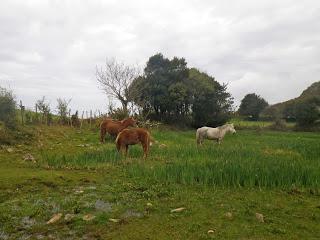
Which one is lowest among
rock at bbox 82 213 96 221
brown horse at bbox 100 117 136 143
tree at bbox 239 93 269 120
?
rock at bbox 82 213 96 221

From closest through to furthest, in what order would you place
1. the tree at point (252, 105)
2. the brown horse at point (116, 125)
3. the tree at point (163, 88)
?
the brown horse at point (116, 125) < the tree at point (163, 88) < the tree at point (252, 105)

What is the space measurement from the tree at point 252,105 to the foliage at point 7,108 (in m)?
53.2

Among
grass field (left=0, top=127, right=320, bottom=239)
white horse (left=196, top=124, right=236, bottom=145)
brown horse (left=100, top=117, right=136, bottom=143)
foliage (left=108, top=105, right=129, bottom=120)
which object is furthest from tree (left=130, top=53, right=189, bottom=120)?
grass field (left=0, top=127, right=320, bottom=239)

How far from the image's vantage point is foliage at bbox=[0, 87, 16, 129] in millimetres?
20723

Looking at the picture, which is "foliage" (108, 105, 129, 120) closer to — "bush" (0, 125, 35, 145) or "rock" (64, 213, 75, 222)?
"bush" (0, 125, 35, 145)

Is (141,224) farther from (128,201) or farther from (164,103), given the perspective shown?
(164,103)

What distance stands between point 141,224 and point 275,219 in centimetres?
261

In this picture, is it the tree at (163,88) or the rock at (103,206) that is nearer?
the rock at (103,206)

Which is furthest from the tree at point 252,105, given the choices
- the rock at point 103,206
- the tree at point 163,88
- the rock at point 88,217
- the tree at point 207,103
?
the rock at point 88,217

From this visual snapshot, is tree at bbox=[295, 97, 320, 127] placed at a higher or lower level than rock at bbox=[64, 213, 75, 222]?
higher

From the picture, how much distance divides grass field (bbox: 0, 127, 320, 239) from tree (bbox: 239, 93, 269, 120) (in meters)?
→ 59.5

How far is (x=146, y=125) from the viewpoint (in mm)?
33031

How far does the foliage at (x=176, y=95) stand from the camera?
4172 centimetres

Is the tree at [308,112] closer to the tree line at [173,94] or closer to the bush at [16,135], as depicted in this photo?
the tree line at [173,94]
